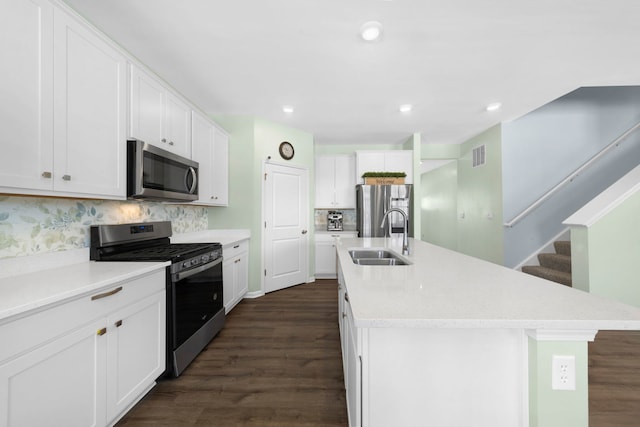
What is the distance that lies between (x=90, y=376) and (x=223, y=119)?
326cm

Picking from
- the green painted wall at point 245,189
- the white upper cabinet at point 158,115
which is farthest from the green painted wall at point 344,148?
the white upper cabinet at point 158,115

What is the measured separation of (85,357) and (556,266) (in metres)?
4.93

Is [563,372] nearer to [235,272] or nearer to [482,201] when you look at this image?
[235,272]

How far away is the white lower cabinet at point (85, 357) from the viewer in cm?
96

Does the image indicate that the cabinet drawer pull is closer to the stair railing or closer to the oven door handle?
the oven door handle

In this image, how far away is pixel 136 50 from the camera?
2.21 m

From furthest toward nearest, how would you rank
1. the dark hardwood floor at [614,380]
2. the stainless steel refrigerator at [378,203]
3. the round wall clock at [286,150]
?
the stainless steel refrigerator at [378,203] < the round wall clock at [286,150] < the dark hardwood floor at [614,380]

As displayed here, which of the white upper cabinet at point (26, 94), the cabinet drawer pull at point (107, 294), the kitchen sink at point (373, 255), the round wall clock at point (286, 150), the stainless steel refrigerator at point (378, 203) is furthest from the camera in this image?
the stainless steel refrigerator at point (378, 203)

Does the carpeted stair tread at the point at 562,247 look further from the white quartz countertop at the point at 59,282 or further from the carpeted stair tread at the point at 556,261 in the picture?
the white quartz countertop at the point at 59,282

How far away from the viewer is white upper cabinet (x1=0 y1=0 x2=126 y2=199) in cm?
115

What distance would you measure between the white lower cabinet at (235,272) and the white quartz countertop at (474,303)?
2.01 meters

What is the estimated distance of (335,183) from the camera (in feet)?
16.1

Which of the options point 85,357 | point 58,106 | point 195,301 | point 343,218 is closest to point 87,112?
point 58,106

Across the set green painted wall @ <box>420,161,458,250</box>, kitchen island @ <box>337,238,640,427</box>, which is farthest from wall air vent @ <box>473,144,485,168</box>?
kitchen island @ <box>337,238,640,427</box>
